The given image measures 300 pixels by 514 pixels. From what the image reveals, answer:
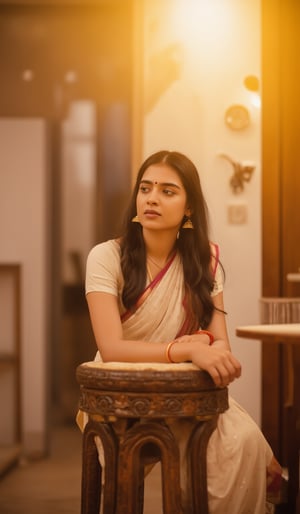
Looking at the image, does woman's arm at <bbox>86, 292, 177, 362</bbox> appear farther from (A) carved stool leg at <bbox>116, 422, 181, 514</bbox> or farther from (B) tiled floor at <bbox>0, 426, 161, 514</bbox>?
(B) tiled floor at <bbox>0, 426, 161, 514</bbox>

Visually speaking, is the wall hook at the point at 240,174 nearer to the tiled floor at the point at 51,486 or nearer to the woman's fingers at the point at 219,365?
the tiled floor at the point at 51,486

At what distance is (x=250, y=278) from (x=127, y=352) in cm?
247

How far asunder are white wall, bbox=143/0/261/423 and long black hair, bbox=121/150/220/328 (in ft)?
6.94

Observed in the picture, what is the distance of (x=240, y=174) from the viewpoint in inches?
174

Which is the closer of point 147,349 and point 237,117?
point 147,349

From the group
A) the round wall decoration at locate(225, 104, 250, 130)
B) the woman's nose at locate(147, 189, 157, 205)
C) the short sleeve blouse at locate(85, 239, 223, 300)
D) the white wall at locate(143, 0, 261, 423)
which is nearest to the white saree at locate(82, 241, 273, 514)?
the short sleeve blouse at locate(85, 239, 223, 300)

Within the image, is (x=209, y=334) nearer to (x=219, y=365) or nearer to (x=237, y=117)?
(x=219, y=365)

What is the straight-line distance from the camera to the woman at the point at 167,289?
2031 mm

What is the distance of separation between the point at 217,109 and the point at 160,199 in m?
2.38

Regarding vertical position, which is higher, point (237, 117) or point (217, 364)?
point (237, 117)

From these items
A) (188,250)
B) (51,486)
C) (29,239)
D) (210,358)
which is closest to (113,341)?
(210,358)

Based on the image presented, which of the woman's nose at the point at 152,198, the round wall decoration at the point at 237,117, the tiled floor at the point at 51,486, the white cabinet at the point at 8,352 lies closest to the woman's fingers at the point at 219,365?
the woman's nose at the point at 152,198

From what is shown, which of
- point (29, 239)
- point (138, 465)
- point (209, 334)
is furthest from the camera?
point (29, 239)

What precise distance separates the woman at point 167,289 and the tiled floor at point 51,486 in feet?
4.85
